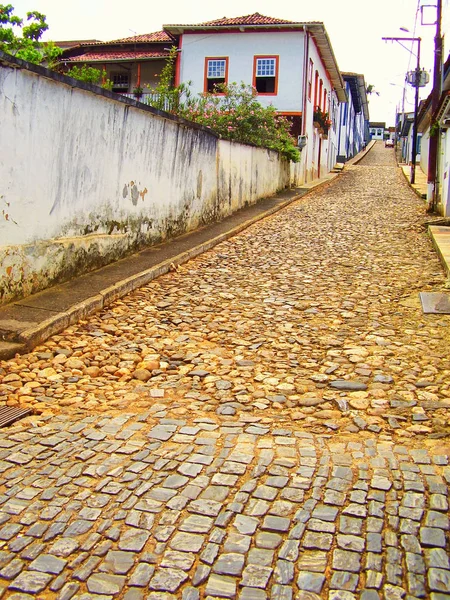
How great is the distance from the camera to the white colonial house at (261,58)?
897 inches

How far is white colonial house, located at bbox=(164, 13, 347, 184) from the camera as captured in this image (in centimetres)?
2278

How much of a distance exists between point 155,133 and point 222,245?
220cm

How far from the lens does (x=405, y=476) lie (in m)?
3.18

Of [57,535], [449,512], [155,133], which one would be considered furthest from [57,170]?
[449,512]

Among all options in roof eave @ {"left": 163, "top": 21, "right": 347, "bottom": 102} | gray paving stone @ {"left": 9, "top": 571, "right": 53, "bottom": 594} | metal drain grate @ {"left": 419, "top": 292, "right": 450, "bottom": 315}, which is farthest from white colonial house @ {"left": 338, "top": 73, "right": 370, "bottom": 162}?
gray paving stone @ {"left": 9, "top": 571, "right": 53, "bottom": 594}

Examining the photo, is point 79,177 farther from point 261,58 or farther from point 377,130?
point 377,130

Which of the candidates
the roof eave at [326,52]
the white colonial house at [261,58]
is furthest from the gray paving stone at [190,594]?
the roof eave at [326,52]

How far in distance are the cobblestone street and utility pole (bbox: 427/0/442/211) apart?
29.1 feet

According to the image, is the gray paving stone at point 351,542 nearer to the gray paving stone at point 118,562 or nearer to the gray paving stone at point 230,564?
the gray paving stone at point 230,564

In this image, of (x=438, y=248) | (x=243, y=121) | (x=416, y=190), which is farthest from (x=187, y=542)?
(x=416, y=190)

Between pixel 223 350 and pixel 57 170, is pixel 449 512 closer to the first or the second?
A: pixel 223 350

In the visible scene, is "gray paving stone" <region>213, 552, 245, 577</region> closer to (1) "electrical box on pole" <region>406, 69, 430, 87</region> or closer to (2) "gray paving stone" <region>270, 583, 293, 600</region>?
(2) "gray paving stone" <region>270, 583, 293, 600</region>

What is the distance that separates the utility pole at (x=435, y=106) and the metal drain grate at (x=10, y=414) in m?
12.4

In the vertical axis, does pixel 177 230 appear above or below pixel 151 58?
below
